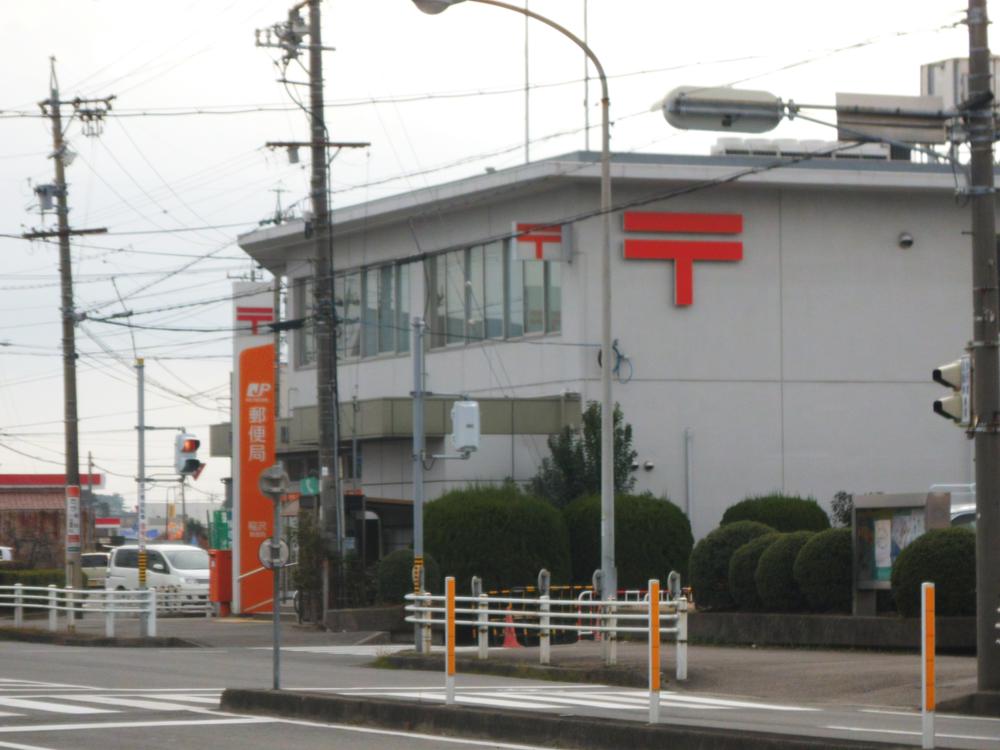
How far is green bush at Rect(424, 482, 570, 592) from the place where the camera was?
116ft

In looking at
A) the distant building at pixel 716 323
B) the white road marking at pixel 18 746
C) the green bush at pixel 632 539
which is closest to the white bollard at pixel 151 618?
the distant building at pixel 716 323

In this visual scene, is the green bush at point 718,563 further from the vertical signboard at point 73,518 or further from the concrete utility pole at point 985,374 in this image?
the vertical signboard at point 73,518

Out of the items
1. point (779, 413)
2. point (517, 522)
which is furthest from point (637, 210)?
point (517, 522)

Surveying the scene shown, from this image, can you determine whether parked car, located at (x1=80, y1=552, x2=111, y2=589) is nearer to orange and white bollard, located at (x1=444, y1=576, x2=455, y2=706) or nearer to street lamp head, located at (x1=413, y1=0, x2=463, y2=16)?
street lamp head, located at (x1=413, y1=0, x2=463, y2=16)

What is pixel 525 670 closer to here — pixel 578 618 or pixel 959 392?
pixel 578 618

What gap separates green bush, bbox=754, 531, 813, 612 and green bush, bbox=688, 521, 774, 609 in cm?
158

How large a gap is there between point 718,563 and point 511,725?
45.9 ft

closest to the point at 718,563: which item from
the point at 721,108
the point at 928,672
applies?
the point at 721,108

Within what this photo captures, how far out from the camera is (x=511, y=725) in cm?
1447

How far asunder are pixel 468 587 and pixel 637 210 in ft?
39.0

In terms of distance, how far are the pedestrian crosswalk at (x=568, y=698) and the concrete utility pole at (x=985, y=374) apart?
2312 mm

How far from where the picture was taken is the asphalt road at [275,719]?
1452cm

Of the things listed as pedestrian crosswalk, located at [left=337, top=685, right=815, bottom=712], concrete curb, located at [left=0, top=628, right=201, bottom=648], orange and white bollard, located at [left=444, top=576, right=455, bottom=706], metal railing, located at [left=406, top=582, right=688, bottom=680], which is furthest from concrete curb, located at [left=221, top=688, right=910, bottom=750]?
concrete curb, located at [left=0, top=628, right=201, bottom=648]

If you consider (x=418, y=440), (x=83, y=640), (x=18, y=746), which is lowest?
(x=83, y=640)
